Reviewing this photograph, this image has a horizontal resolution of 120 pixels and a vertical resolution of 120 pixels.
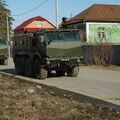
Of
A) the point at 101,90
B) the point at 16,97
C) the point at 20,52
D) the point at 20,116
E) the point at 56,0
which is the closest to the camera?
the point at 20,116

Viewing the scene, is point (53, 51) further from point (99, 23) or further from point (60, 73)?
point (99, 23)

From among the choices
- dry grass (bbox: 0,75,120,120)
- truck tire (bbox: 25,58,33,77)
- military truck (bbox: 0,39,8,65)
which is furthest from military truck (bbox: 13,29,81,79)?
military truck (bbox: 0,39,8,65)

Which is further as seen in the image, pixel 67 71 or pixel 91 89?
pixel 67 71

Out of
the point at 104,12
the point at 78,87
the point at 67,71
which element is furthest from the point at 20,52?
the point at 104,12

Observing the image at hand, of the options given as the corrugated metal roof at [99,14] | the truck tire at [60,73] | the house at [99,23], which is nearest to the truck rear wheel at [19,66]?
the truck tire at [60,73]

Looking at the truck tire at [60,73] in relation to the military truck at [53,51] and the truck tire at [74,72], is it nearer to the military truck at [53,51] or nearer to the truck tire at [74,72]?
the military truck at [53,51]

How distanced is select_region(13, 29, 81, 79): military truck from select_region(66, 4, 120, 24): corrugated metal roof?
29.3 metres

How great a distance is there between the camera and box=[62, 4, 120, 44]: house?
5180 cm

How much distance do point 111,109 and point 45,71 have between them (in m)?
10.8

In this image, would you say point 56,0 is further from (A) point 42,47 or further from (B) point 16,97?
(B) point 16,97

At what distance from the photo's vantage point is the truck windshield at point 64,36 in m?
20.8

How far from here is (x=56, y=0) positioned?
35062 millimetres

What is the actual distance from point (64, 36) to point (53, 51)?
1003 millimetres

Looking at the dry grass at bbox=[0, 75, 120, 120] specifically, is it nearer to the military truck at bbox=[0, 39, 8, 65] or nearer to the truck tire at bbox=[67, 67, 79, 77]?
the truck tire at bbox=[67, 67, 79, 77]
